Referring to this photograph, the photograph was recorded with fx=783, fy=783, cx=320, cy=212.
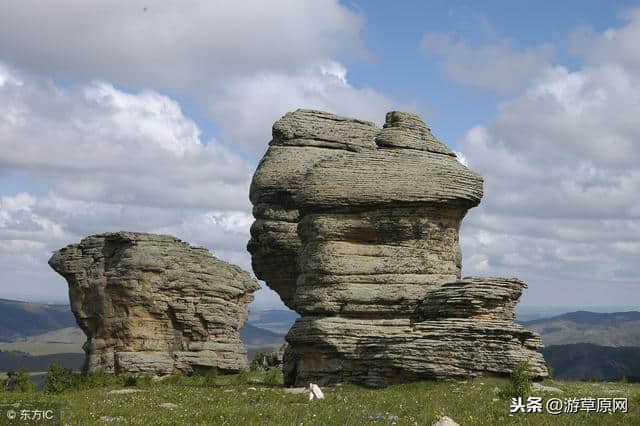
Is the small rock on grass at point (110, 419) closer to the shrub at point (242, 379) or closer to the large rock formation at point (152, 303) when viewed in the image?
the shrub at point (242, 379)

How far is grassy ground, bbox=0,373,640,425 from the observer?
25578 millimetres

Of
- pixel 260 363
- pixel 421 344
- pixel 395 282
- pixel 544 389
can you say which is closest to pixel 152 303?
pixel 260 363

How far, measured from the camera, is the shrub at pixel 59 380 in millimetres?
44691

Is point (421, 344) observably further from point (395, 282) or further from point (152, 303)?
point (152, 303)

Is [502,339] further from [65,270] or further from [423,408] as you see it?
[65,270]

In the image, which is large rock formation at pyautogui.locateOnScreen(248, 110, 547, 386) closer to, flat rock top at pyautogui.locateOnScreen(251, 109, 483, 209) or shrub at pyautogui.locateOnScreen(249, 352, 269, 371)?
flat rock top at pyautogui.locateOnScreen(251, 109, 483, 209)

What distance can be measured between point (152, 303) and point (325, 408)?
32630mm

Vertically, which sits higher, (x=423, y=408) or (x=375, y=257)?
(x=375, y=257)

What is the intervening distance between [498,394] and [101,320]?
3670 cm

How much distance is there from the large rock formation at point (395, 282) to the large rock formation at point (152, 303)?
15.3 meters

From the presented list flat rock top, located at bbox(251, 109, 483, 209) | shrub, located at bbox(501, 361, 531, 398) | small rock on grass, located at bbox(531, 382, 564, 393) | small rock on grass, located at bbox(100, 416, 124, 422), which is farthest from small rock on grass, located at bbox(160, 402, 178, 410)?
flat rock top, located at bbox(251, 109, 483, 209)

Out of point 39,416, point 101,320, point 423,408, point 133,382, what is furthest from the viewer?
point 101,320

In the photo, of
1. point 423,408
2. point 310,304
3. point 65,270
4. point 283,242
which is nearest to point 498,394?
point 423,408

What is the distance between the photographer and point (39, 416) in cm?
2566
